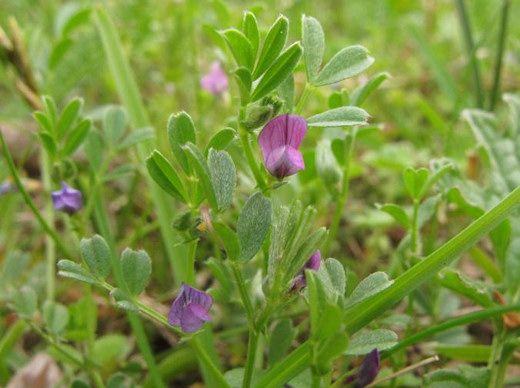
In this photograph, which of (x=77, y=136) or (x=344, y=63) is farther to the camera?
(x=77, y=136)

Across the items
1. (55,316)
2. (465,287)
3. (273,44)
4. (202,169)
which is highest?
(273,44)

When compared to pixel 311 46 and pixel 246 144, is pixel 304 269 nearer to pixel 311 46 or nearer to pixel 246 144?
pixel 246 144

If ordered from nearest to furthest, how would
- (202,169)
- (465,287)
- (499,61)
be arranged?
(202,169) → (465,287) → (499,61)

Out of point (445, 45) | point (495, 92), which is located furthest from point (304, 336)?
point (445, 45)

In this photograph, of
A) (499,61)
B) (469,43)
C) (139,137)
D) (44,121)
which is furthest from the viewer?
(469,43)

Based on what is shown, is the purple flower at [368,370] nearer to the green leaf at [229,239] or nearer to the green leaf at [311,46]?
the green leaf at [229,239]

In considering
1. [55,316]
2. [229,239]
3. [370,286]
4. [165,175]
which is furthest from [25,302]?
[370,286]
